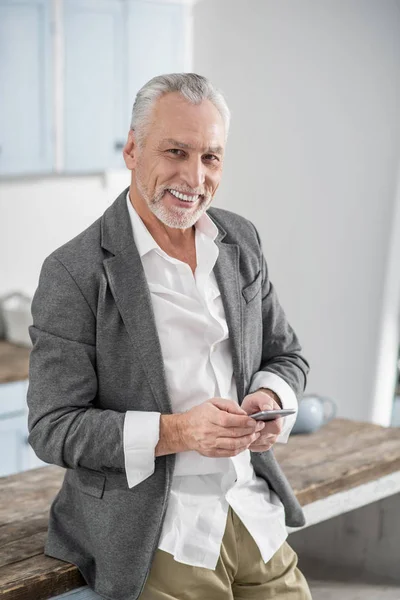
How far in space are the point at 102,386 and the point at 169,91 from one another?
543 millimetres

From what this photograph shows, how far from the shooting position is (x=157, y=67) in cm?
426

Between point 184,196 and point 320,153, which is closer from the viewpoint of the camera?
point 184,196

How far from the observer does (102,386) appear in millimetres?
1624

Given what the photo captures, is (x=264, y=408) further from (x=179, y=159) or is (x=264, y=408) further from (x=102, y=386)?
(x=179, y=159)

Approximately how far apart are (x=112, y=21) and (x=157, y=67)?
0.34 meters

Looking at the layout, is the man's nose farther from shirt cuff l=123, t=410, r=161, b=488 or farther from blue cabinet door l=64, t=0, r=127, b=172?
blue cabinet door l=64, t=0, r=127, b=172

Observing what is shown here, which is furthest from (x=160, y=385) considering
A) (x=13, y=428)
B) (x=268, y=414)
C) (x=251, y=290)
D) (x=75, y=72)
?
(x=75, y=72)

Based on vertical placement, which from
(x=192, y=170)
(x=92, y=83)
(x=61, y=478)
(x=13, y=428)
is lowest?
(x=13, y=428)

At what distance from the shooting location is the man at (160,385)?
156cm

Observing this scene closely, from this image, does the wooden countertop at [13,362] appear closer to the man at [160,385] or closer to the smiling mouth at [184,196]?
the man at [160,385]

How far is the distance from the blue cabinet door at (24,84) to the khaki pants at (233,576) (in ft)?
8.17

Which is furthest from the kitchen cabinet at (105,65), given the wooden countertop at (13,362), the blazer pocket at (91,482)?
the blazer pocket at (91,482)

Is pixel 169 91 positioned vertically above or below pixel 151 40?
below

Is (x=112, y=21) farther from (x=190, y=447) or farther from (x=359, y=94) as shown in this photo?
(x=190, y=447)
